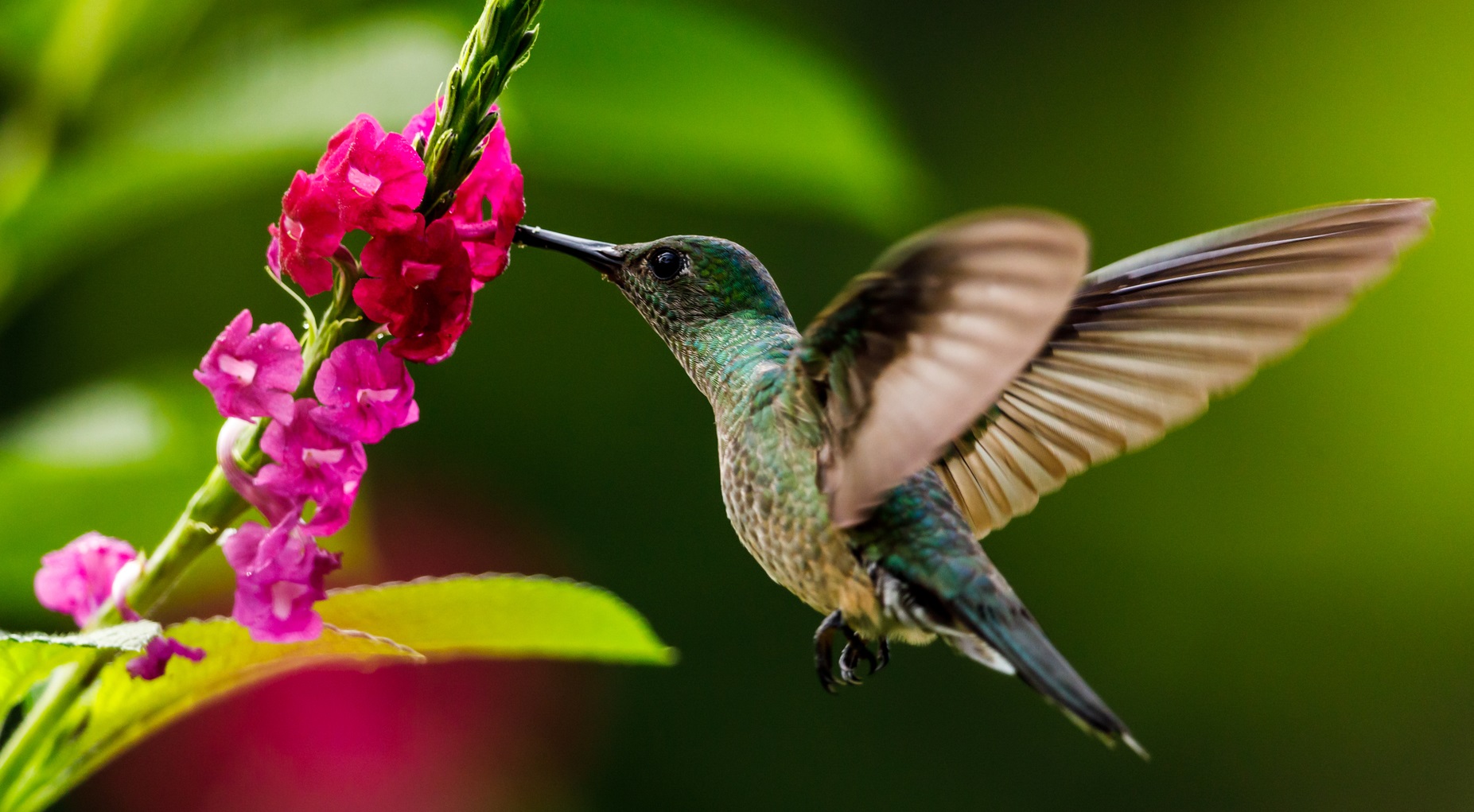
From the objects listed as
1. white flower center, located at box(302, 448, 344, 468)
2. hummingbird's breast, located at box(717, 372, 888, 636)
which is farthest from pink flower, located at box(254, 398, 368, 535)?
hummingbird's breast, located at box(717, 372, 888, 636)

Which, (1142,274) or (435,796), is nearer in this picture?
(1142,274)

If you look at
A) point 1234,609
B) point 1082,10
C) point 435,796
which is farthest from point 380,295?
point 1082,10

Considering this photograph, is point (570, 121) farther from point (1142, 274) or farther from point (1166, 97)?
point (1166, 97)

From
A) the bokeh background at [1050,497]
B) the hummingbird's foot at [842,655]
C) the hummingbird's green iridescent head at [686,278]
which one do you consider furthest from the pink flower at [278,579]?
the bokeh background at [1050,497]

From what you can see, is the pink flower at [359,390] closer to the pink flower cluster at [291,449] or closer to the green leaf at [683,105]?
the pink flower cluster at [291,449]

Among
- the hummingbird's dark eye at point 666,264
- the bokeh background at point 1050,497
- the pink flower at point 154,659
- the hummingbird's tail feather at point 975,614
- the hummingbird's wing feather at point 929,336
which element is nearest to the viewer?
the pink flower at point 154,659

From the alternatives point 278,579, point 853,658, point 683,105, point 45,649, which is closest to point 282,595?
point 278,579
